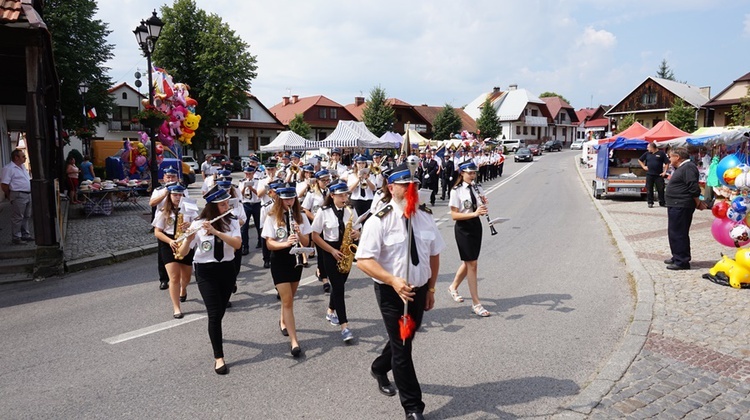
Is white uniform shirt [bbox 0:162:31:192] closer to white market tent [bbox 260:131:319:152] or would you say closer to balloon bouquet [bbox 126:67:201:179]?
balloon bouquet [bbox 126:67:201:179]

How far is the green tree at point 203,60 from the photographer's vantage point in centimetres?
4306

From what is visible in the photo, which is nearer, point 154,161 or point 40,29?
point 40,29

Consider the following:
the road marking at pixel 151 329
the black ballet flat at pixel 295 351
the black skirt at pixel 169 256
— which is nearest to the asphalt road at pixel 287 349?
the road marking at pixel 151 329

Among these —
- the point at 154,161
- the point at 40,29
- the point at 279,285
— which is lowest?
the point at 279,285

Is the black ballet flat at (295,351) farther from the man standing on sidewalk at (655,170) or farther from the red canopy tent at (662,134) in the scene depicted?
the red canopy tent at (662,134)

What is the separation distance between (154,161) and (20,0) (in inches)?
214

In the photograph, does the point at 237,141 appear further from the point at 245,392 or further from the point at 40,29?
the point at 245,392

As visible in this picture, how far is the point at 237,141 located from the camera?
2212 inches

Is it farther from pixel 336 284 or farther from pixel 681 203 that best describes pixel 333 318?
pixel 681 203

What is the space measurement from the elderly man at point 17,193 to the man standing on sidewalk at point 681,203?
12273 mm


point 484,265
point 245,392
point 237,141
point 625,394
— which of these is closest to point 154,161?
point 484,265

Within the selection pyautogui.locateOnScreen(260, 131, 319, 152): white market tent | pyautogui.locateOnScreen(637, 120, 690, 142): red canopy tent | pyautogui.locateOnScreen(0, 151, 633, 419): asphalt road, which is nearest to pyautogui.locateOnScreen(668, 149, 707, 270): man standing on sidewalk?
pyautogui.locateOnScreen(0, 151, 633, 419): asphalt road

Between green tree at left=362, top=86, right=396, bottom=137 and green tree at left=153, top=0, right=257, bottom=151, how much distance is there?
62.6ft

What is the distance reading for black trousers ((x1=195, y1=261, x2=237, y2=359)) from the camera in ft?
16.8
